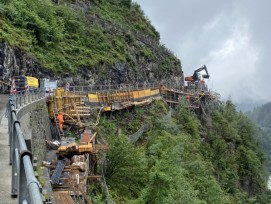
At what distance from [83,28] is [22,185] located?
47.0m

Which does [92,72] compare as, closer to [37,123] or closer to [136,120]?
[136,120]

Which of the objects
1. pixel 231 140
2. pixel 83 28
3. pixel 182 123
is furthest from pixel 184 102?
pixel 83 28

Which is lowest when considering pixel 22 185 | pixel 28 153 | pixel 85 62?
pixel 22 185

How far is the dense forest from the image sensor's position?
22.3 metres

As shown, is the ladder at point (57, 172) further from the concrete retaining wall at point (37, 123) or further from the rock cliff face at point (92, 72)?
the rock cliff face at point (92, 72)

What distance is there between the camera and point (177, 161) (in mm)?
25422

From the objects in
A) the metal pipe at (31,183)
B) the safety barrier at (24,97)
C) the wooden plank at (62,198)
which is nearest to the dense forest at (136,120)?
the wooden plank at (62,198)

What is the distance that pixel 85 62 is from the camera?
41469mm

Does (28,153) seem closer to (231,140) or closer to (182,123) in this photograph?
(182,123)

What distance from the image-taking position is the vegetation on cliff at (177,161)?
21.7 meters

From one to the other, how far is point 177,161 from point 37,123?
10.0 meters

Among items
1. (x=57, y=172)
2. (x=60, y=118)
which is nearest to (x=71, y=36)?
(x=60, y=118)

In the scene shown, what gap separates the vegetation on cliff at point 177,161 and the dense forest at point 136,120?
6cm

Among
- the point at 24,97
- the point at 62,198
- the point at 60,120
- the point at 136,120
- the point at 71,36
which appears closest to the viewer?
the point at 62,198
